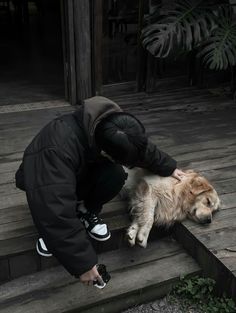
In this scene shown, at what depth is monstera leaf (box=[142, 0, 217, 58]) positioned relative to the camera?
4.24 m

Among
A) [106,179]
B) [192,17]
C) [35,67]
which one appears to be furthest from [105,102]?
[35,67]

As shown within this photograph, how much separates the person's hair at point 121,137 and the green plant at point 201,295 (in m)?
0.90

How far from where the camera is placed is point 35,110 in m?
4.30

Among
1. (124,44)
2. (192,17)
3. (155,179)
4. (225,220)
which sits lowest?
(225,220)

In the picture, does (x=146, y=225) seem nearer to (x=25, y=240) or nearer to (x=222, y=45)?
(x=25, y=240)

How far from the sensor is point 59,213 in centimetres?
178

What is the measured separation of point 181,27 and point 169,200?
2.31 meters

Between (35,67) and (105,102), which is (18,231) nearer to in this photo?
(105,102)

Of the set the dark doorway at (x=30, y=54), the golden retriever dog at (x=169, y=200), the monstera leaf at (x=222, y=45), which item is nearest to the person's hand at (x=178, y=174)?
the golden retriever dog at (x=169, y=200)

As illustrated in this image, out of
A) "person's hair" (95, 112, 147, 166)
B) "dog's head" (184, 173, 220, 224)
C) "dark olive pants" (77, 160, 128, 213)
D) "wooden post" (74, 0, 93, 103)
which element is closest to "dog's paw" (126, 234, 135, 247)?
"dark olive pants" (77, 160, 128, 213)

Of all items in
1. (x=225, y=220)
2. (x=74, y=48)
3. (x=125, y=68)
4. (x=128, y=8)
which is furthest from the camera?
(x=125, y=68)

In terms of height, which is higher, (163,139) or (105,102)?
(105,102)

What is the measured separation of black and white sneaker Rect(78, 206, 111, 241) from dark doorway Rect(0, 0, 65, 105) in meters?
2.53

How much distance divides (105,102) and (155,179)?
2.83ft
